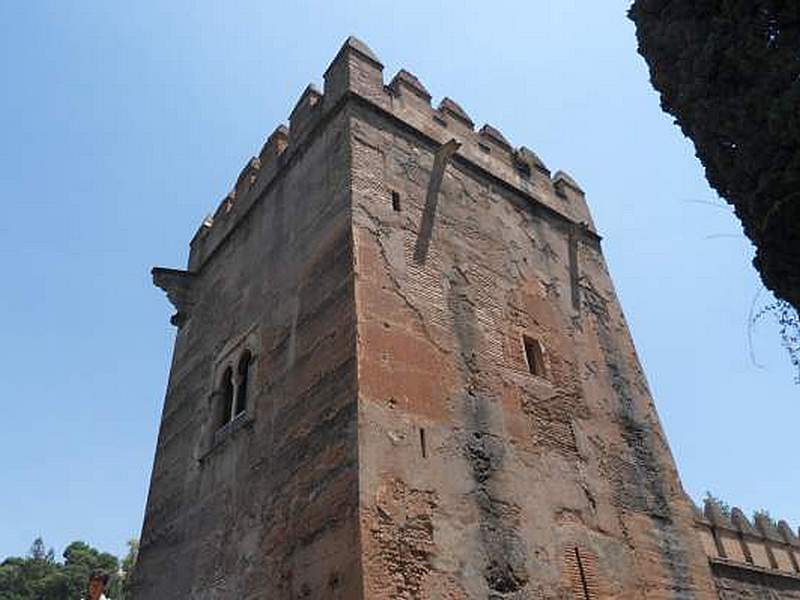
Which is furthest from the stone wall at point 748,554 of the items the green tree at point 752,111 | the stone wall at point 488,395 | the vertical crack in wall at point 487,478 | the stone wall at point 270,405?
the green tree at point 752,111

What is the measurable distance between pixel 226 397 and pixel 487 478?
338cm

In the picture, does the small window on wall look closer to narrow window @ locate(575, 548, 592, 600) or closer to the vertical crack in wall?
the vertical crack in wall

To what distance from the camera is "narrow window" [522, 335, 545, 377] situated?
686 cm

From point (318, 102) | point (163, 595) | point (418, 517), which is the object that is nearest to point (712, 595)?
point (418, 517)

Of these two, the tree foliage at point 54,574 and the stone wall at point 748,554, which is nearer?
the stone wall at point 748,554

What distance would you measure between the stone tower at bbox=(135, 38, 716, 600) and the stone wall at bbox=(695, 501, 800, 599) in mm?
800

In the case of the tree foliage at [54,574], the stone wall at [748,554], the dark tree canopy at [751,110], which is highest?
the tree foliage at [54,574]

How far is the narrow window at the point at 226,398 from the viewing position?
7348 mm

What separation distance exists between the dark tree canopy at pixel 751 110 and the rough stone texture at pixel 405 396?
9.06ft

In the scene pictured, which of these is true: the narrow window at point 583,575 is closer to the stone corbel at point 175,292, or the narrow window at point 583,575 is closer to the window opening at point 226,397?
the window opening at point 226,397

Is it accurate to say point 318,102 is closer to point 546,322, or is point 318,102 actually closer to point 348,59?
point 348,59

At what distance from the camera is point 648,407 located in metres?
7.84

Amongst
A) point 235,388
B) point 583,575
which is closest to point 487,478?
point 583,575

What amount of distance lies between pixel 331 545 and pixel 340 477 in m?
0.47
